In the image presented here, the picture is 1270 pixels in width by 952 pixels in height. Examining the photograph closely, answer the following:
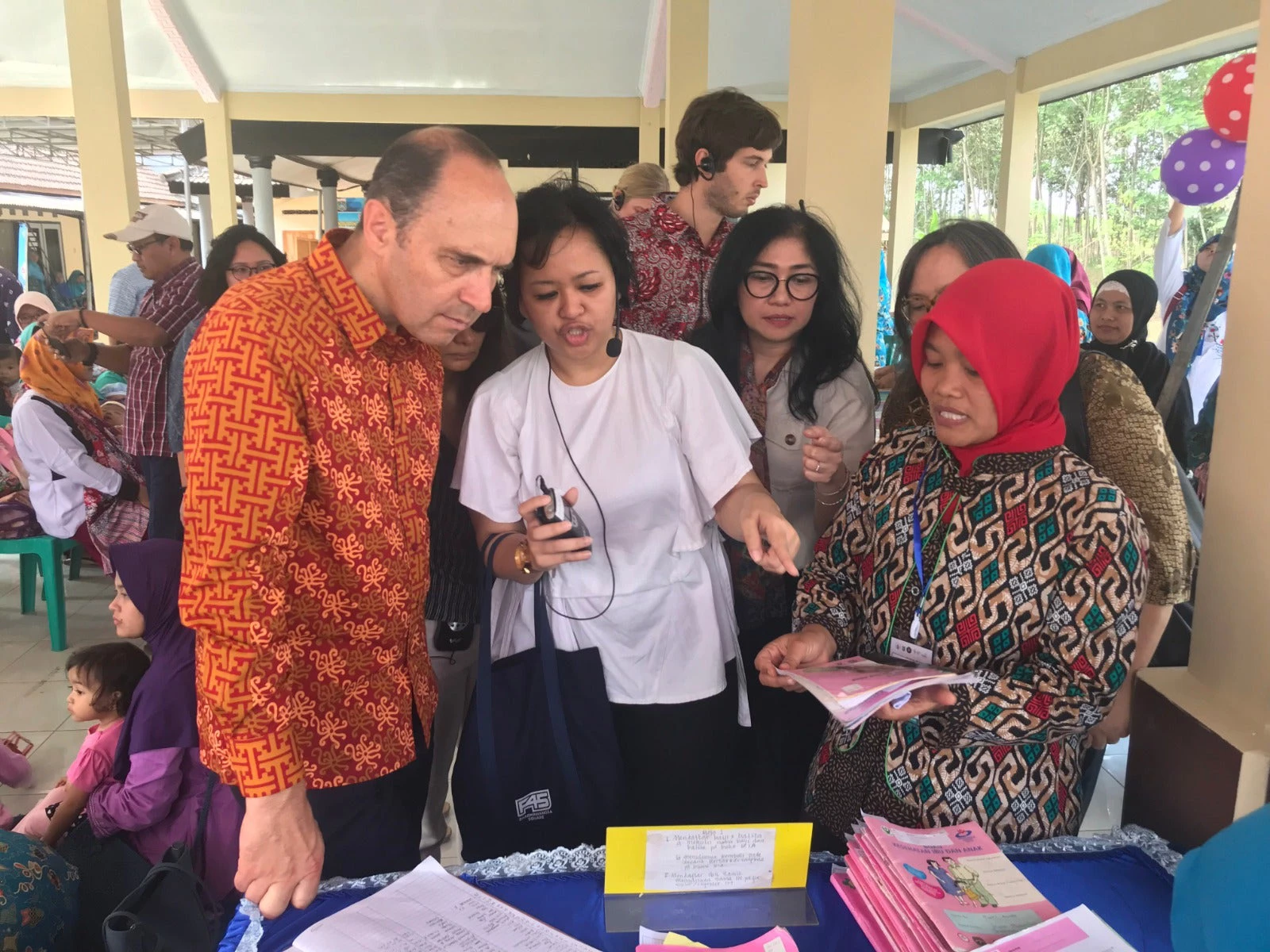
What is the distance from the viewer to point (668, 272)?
7.95 ft

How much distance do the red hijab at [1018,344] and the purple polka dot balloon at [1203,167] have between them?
3.29 metres

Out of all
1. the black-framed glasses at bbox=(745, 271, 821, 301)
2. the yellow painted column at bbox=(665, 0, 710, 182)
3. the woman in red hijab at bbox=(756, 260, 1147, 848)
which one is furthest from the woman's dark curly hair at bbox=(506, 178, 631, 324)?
the yellow painted column at bbox=(665, 0, 710, 182)

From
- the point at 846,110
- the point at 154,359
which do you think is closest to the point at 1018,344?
the point at 846,110

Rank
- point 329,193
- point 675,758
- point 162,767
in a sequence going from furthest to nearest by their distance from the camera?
point 329,193, point 162,767, point 675,758

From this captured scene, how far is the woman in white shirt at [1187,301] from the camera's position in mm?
4016

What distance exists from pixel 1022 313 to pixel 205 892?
1664mm

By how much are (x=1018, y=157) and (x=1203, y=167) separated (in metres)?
4.41

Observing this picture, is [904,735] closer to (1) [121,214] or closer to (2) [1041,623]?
(2) [1041,623]

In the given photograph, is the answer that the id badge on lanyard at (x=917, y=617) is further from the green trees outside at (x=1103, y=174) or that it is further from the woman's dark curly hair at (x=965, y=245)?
the green trees outside at (x=1103, y=174)

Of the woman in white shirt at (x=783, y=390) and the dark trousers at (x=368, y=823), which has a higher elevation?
the woman in white shirt at (x=783, y=390)

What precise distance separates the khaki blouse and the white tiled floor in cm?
86

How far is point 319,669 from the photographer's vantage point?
1.27 metres

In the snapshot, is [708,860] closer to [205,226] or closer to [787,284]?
[787,284]

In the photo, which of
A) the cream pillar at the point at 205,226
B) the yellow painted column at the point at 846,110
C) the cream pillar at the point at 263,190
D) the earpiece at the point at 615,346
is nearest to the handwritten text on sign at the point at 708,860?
the earpiece at the point at 615,346
